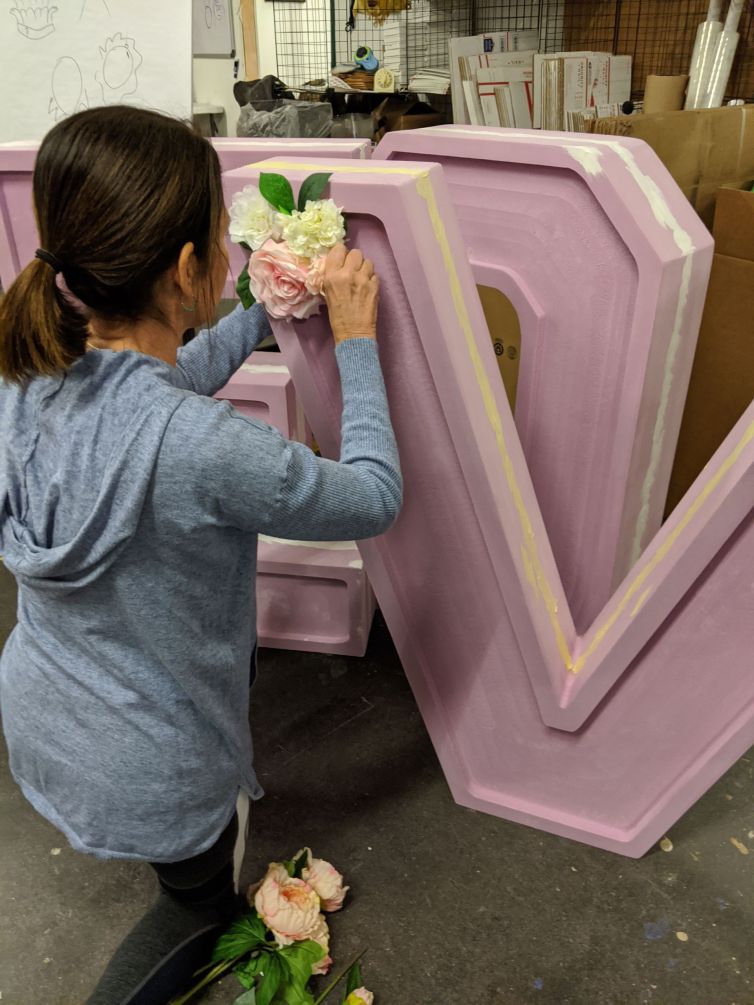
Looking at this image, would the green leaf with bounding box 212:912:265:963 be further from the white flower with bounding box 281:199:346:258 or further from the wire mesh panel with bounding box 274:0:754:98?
the wire mesh panel with bounding box 274:0:754:98

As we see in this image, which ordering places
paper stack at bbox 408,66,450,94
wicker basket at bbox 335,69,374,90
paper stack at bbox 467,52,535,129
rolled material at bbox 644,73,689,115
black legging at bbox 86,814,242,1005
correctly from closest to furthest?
black legging at bbox 86,814,242,1005, rolled material at bbox 644,73,689,115, paper stack at bbox 467,52,535,129, paper stack at bbox 408,66,450,94, wicker basket at bbox 335,69,374,90

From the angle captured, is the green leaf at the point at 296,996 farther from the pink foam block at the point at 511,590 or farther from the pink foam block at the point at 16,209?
the pink foam block at the point at 16,209

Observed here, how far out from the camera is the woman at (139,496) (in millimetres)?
736

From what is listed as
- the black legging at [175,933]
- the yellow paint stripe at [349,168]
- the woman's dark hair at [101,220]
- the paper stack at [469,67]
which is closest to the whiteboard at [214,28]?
the paper stack at [469,67]

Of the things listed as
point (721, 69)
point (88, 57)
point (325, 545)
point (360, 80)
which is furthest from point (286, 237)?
point (360, 80)

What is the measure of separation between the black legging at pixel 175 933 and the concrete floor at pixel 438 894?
67mm

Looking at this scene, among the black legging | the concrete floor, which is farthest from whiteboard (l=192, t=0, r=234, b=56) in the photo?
the black legging

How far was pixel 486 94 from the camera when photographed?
104 inches

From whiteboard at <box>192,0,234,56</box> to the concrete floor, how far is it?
6.11ft

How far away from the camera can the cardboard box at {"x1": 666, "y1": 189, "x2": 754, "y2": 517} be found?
168 cm

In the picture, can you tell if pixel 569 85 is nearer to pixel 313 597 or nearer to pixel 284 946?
pixel 313 597

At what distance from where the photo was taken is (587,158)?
1.07 metres

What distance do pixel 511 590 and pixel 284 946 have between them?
1.95ft

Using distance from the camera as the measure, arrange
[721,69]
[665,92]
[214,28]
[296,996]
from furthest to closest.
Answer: [665,92], [721,69], [214,28], [296,996]
